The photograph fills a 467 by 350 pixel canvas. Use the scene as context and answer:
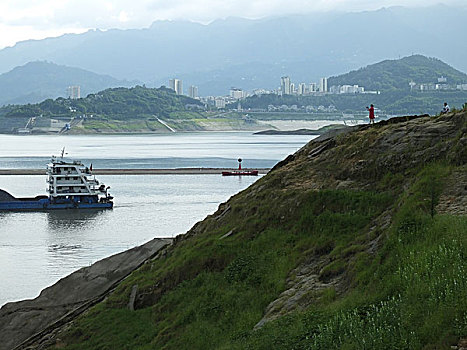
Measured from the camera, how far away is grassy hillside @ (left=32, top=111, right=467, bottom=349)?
6.87 metres

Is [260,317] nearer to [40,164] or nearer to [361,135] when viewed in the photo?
[361,135]

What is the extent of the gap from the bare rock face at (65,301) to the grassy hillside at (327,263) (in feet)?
5.04

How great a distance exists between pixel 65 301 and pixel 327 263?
23.4 ft

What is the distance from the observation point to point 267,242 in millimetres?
11008

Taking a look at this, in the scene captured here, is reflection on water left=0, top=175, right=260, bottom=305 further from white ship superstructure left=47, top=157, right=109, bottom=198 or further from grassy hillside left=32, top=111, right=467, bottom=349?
grassy hillside left=32, top=111, right=467, bottom=349

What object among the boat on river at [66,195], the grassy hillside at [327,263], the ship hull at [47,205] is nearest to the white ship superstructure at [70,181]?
the boat on river at [66,195]

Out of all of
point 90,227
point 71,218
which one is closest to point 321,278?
point 90,227

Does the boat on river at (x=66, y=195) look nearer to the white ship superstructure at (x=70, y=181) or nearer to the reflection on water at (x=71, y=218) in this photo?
the white ship superstructure at (x=70, y=181)

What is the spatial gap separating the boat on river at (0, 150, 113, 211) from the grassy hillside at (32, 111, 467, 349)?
124 ft

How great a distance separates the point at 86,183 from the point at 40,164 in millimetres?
44293

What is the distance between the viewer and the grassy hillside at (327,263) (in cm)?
687

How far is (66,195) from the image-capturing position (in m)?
51.0

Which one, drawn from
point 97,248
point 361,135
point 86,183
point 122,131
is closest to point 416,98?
point 122,131

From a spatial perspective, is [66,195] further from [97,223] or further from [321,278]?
[321,278]
